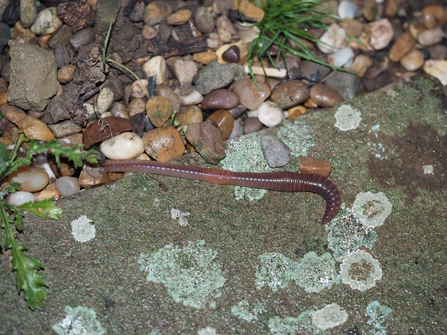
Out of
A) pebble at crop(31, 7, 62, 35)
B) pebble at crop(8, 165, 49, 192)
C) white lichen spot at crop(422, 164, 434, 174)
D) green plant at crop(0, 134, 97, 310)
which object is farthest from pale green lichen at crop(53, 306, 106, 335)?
white lichen spot at crop(422, 164, 434, 174)

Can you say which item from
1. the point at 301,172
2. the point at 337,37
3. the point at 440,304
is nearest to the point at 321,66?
the point at 337,37

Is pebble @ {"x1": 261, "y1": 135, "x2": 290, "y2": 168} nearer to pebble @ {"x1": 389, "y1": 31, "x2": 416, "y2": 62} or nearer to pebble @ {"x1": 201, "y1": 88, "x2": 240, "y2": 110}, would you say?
pebble @ {"x1": 201, "y1": 88, "x2": 240, "y2": 110}

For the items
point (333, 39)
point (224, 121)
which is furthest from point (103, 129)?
point (333, 39)

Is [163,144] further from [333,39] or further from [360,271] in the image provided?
[333,39]

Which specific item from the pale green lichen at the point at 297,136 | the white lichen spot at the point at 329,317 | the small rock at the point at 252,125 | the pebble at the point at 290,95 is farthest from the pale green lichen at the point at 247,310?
the pebble at the point at 290,95

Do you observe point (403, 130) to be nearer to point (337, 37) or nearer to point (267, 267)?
point (337, 37)

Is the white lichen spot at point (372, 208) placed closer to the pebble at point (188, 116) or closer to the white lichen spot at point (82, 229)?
the pebble at point (188, 116)

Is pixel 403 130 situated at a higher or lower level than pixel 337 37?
lower
